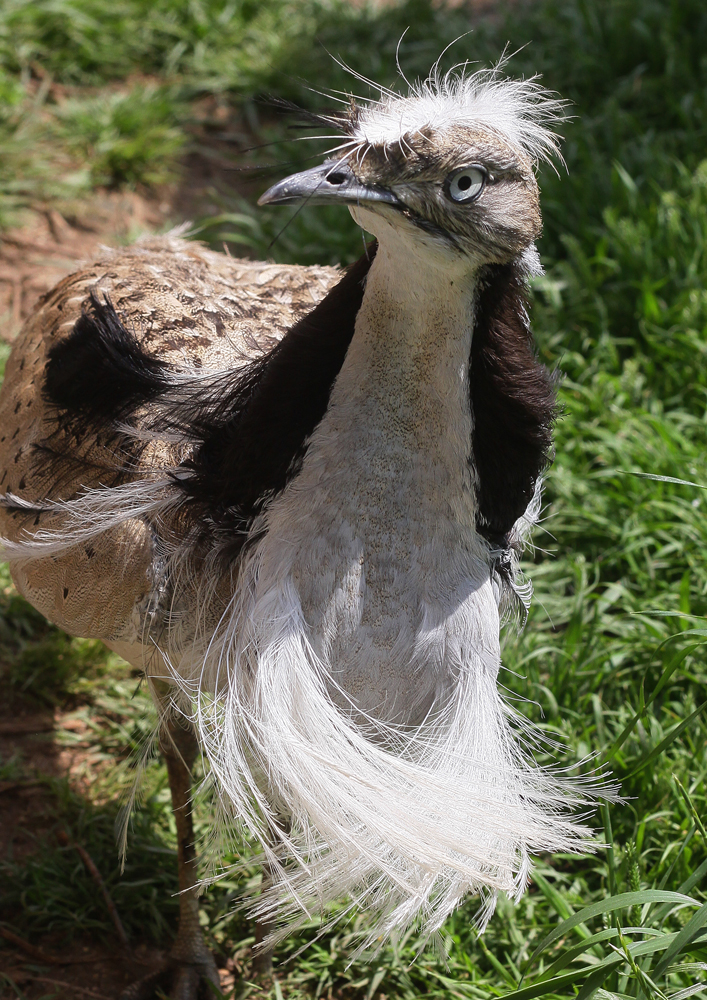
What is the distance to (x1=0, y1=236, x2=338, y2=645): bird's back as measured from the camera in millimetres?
2289

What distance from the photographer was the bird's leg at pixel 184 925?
2689 mm

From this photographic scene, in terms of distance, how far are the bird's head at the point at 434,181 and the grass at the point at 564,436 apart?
10.8 inches

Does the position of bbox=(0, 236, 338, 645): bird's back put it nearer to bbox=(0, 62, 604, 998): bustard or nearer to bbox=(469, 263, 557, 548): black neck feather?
bbox=(0, 62, 604, 998): bustard

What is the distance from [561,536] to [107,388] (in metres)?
1.93

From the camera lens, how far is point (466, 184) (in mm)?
1753

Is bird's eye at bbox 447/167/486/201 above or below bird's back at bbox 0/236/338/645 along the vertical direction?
above

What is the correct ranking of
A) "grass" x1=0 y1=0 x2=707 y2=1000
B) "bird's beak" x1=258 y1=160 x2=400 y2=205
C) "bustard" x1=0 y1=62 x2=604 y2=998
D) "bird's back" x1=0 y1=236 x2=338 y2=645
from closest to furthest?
1. "bird's beak" x1=258 y1=160 x2=400 y2=205
2. "bustard" x1=0 y1=62 x2=604 y2=998
3. "bird's back" x1=0 y1=236 x2=338 y2=645
4. "grass" x1=0 y1=0 x2=707 y2=1000

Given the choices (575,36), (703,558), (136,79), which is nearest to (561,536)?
(703,558)

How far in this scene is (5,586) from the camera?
3.65 meters

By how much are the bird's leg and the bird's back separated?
0.49 metres

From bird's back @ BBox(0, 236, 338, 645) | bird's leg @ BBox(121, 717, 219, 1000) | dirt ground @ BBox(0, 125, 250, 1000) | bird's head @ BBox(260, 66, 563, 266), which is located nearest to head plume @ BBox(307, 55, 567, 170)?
bird's head @ BBox(260, 66, 563, 266)

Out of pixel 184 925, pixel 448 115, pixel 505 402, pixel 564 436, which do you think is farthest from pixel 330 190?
pixel 564 436

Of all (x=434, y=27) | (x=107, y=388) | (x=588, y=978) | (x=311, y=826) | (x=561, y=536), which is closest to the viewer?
(x=588, y=978)

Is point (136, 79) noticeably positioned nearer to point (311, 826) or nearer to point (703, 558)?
point (703, 558)
